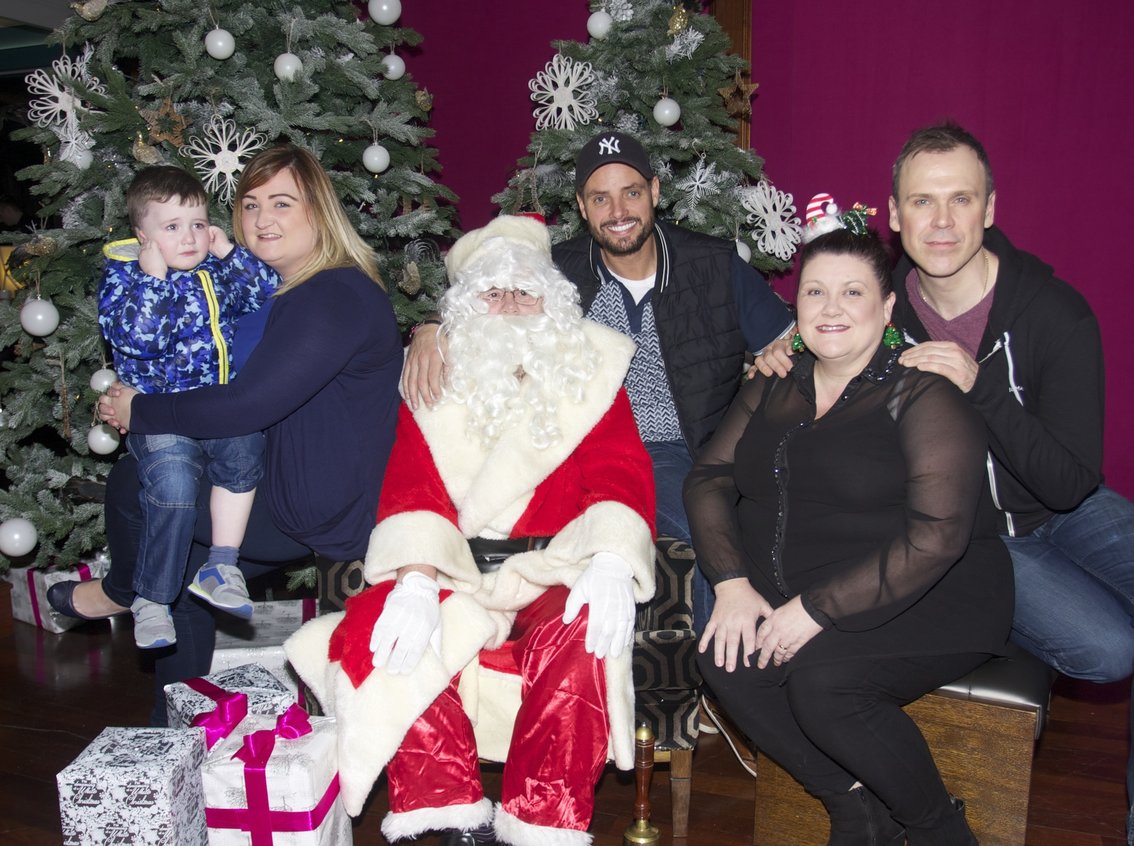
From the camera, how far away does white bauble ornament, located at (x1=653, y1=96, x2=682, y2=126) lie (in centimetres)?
376

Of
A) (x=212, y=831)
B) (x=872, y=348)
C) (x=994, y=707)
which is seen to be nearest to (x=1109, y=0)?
(x=872, y=348)

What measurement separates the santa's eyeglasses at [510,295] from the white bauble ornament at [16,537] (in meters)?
2.26

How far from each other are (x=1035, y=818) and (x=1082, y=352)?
1320 mm

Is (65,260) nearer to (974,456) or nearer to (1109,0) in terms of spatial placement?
(974,456)

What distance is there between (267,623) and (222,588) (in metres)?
0.80

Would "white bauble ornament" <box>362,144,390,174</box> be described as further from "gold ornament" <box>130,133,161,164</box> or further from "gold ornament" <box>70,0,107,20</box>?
"gold ornament" <box>70,0,107,20</box>

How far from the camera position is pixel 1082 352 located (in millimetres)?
2309

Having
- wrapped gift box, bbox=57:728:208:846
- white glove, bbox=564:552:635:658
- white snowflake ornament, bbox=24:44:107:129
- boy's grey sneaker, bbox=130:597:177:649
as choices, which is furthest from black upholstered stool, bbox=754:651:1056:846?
white snowflake ornament, bbox=24:44:107:129

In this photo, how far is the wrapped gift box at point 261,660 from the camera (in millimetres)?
2936

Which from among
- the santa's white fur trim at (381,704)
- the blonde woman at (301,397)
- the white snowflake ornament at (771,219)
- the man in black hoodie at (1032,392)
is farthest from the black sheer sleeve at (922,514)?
the white snowflake ornament at (771,219)

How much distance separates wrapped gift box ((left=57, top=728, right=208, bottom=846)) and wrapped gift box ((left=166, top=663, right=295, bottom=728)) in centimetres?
23

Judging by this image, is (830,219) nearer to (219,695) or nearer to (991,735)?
(991,735)

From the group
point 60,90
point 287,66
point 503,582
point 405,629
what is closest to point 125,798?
point 405,629

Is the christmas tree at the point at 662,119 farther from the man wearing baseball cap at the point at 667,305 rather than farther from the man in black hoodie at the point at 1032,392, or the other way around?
the man in black hoodie at the point at 1032,392
